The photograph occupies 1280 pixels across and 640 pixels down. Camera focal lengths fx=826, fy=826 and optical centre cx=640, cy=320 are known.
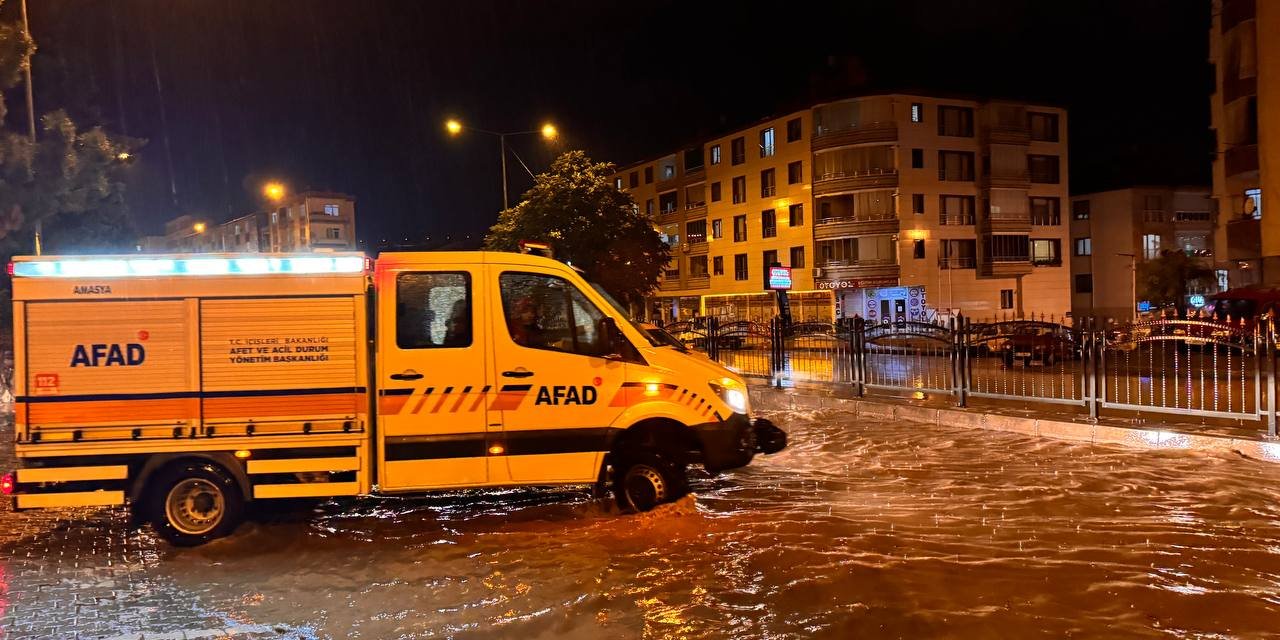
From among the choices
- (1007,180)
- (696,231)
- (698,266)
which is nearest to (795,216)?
(696,231)

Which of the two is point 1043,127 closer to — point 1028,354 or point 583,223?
point 1028,354

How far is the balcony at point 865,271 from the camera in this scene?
165 feet

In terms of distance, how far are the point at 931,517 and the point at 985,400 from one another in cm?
745

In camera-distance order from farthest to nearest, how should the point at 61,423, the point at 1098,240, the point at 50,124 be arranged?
the point at 1098,240, the point at 50,124, the point at 61,423

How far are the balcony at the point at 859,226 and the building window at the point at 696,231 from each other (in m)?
13.0

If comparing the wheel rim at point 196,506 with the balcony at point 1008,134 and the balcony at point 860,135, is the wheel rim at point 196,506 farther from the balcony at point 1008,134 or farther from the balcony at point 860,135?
the balcony at point 1008,134

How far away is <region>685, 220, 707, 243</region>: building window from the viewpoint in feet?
207

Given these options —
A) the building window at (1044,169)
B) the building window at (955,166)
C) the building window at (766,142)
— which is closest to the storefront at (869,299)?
the building window at (955,166)

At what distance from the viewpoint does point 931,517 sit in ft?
23.4

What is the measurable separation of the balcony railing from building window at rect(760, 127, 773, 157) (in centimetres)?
1319

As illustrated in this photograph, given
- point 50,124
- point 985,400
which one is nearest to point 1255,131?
point 985,400

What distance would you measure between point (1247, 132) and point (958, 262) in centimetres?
2112

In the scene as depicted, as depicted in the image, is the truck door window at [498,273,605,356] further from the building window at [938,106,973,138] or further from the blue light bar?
the building window at [938,106,973,138]

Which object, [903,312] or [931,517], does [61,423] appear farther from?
[903,312]
